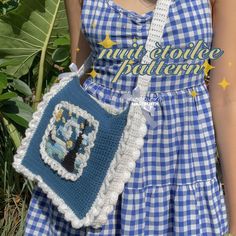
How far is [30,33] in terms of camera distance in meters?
2.34

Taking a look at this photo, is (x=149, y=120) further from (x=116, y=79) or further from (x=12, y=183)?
(x=12, y=183)

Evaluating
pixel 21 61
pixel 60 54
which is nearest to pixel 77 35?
pixel 60 54

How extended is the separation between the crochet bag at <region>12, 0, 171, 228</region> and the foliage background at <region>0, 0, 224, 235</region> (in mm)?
914

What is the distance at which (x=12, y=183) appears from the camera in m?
2.38

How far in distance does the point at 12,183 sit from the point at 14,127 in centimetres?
25

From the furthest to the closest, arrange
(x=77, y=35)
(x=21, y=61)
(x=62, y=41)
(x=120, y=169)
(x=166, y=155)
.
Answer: (x=21, y=61) < (x=62, y=41) < (x=77, y=35) < (x=166, y=155) < (x=120, y=169)

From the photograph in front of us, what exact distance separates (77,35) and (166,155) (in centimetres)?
40

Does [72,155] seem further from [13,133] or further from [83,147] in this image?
[13,133]

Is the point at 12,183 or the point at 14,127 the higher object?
the point at 14,127

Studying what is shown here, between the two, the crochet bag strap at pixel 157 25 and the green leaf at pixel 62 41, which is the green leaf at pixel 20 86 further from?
the crochet bag strap at pixel 157 25

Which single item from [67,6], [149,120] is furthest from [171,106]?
[67,6]

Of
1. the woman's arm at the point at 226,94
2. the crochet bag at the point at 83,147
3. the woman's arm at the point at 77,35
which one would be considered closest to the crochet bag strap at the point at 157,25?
the crochet bag at the point at 83,147

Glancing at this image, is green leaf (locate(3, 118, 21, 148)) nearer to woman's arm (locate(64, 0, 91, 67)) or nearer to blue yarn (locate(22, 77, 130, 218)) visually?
woman's arm (locate(64, 0, 91, 67))

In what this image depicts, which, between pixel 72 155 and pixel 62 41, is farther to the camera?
pixel 62 41
